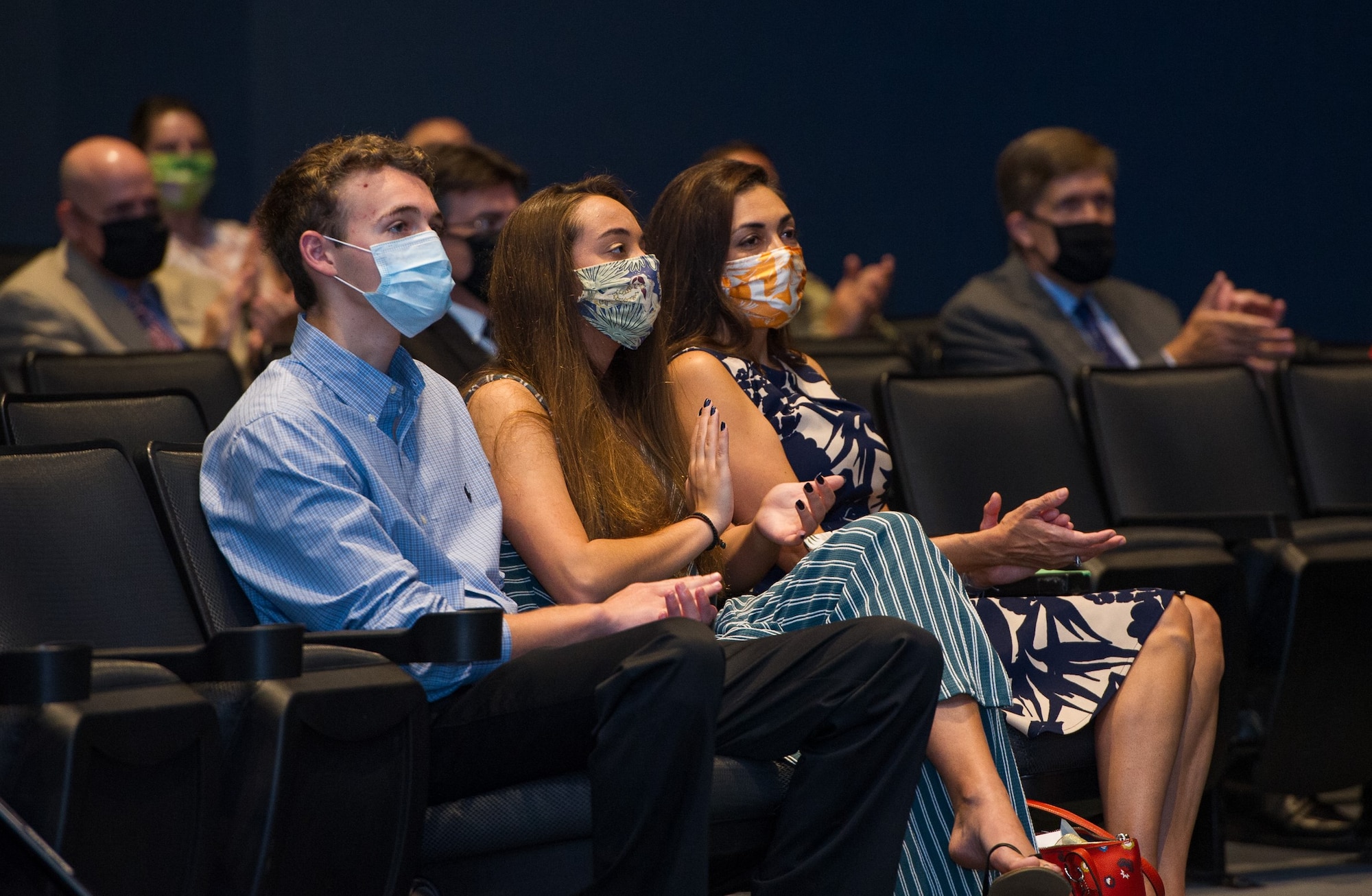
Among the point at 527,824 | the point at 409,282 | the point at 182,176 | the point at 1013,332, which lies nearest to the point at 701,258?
the point at 409,282

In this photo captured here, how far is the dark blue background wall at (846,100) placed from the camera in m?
4.98

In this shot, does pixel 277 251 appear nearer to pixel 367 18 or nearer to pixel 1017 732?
pixel 1017 732

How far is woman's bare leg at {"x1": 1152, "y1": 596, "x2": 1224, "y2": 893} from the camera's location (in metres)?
2.47

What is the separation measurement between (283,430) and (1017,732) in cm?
123

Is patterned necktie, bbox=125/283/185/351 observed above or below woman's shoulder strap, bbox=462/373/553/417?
below

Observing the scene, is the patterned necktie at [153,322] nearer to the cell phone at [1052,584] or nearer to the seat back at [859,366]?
the seat back at [859,366]

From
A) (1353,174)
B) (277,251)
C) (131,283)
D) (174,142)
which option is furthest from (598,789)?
(1353,174)

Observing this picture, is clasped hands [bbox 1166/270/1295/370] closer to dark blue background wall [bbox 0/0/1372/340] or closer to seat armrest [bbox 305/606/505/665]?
dark blue background wall [bbox 0/0/1372/340]

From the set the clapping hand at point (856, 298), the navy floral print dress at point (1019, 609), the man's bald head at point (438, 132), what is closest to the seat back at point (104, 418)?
the navy floral print dress at point (1019, 609)

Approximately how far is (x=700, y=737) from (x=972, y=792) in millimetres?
490

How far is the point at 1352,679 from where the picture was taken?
10.2ft

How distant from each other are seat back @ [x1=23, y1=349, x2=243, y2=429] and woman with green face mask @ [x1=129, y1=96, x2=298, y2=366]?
1.06 m

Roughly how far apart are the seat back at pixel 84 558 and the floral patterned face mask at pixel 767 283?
3.96 ft

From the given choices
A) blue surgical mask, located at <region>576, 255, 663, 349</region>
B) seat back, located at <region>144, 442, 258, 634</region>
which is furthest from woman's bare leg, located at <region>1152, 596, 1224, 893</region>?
seat back, located at <region>144, 442, 258, 634</region>
